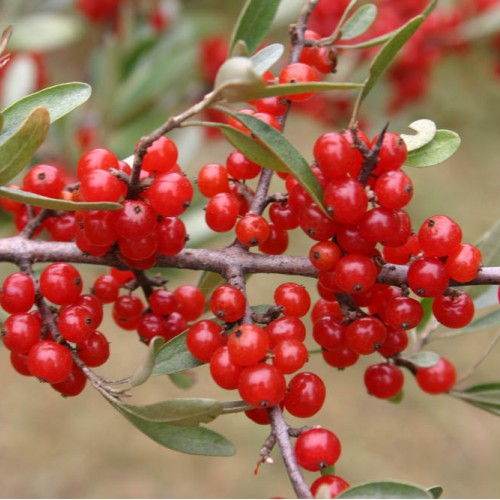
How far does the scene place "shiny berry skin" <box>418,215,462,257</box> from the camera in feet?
2.35

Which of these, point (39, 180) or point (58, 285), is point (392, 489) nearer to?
point (58, 285)

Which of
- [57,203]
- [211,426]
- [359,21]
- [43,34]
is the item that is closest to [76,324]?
[57,203]

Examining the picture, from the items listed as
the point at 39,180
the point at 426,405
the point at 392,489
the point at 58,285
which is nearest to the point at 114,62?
the point at 39,180

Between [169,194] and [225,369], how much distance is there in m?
0.18

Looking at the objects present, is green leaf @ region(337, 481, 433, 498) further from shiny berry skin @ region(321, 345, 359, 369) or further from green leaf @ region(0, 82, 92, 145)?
green leaf @ region(0, 82, 92, 145)

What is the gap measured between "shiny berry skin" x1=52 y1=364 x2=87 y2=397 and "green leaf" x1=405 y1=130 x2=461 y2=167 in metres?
0.43

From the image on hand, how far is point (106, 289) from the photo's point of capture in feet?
2.86

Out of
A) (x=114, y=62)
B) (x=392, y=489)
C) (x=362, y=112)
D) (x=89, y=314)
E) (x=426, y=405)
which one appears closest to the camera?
(x=392, y=489)

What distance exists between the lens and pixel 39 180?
0.82 m

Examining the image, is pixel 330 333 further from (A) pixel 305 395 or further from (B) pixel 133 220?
(B) pixel 133 220

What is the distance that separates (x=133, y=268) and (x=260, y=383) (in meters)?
0.22

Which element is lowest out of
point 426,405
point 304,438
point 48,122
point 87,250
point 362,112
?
point 426,405

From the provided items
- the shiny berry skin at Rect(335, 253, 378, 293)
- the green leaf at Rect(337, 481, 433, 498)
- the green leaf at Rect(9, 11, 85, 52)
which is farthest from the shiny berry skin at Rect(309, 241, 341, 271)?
the green leaf at Rect(9, 11, 85, 52)

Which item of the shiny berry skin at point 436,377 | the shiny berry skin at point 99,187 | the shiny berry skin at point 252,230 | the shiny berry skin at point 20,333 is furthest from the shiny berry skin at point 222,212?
the shiny berry skin at point 436,377
